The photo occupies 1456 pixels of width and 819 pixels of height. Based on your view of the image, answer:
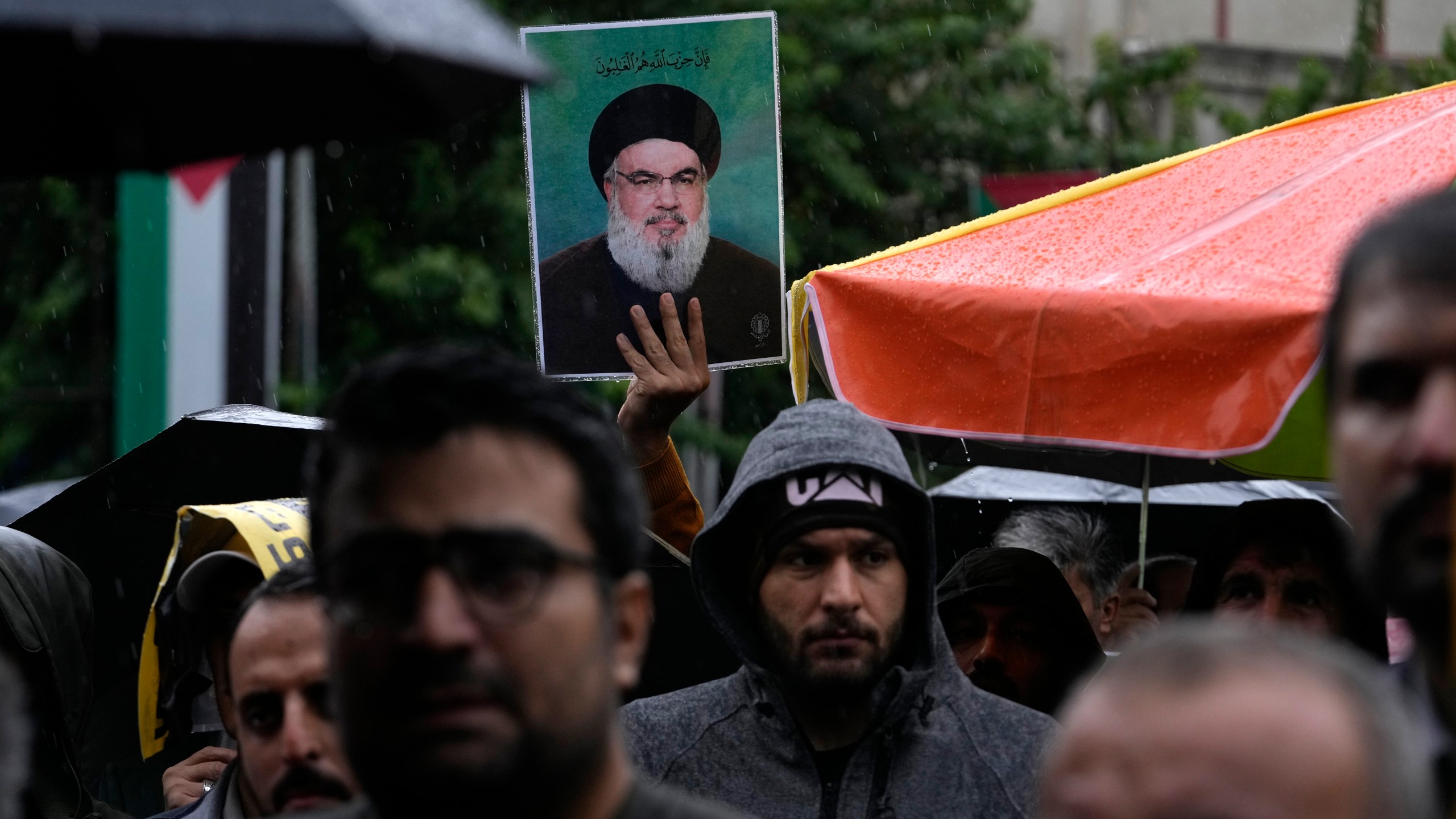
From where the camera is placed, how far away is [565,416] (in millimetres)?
1828

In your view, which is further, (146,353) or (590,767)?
(146,353)

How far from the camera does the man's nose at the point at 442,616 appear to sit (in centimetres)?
167

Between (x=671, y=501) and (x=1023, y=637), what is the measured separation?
0.91m

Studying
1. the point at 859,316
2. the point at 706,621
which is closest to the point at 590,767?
the point at 859,316

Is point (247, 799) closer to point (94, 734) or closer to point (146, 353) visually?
point (94, 734)

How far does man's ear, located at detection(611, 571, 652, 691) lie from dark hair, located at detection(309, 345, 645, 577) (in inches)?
1.1

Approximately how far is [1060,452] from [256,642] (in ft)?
11.9

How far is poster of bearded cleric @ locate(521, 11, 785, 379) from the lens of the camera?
147 inches

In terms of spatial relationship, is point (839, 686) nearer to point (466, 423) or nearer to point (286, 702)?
point (286, 702)

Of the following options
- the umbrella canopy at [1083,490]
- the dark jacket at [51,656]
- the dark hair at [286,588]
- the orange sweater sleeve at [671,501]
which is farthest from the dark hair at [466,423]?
the umbrella canopy at [1083,490]

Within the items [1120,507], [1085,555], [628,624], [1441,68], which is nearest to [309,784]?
[628,624]

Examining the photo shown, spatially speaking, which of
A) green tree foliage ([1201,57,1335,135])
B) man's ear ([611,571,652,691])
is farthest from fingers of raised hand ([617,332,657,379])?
green tree foliage ([1201,57,1335,135])

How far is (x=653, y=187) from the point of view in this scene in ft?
12.3

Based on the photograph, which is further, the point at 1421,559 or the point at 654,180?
the point at 654,180
